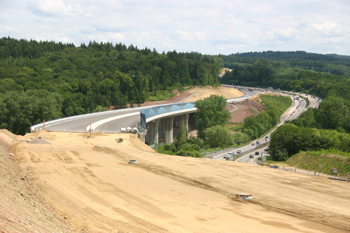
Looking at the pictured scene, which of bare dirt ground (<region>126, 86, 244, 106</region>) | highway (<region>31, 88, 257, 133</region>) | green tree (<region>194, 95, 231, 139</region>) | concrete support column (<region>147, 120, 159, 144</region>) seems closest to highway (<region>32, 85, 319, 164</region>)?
highway (<region>31, 88, 257, 133</region>)

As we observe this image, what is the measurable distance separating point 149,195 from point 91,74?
11041cm

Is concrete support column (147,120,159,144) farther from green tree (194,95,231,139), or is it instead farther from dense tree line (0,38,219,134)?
dense tree line (0,38,219,134)

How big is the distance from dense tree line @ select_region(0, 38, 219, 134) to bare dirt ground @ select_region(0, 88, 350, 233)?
120 ft

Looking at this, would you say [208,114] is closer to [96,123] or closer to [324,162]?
[96,123]

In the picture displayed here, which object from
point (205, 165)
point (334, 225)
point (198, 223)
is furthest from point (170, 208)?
point (205, 165)

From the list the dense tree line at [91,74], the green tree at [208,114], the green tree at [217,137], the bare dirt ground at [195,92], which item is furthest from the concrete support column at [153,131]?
the bare dirt ground at [195,92]

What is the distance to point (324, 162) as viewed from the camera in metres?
45.6

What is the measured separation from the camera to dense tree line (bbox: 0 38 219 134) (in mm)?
104188

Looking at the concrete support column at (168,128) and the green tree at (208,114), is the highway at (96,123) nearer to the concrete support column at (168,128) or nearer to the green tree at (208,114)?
the concrete support column at (168,128)

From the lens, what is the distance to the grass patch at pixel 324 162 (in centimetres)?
4228

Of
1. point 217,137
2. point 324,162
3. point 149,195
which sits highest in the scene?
point 149,195

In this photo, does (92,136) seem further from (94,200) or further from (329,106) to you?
(329,106)

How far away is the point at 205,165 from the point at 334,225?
18.6 metres

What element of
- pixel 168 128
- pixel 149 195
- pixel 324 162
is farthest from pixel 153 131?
pixel 149 195
